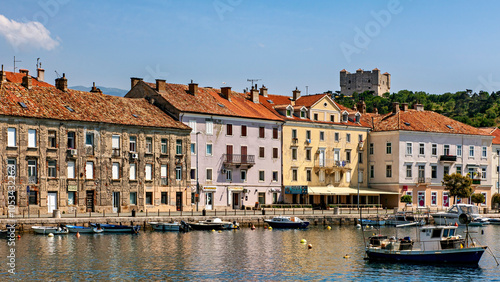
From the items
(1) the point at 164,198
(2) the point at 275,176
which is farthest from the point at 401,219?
(1) the point at 164,198

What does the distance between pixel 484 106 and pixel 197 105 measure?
121558 mm

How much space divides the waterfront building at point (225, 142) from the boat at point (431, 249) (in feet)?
121

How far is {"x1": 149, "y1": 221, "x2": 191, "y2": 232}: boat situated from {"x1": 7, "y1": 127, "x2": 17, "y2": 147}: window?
1498cm

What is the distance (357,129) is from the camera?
105 meters

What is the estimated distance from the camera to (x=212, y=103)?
303 feet

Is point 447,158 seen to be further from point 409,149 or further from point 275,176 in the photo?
point 275,176

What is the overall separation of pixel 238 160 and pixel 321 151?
13965mm

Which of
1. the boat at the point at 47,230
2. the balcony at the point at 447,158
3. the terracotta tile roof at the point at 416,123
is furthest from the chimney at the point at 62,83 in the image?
the balcony at the point at 447,158

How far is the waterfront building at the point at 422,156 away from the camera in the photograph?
104000 mm

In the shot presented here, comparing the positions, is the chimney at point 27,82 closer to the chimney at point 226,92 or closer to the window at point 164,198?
the window at point 164,198

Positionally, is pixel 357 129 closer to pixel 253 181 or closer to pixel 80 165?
pixel 253 181

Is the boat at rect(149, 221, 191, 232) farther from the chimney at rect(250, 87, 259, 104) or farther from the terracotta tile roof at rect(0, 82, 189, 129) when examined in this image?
the chimney at rect(250, 87, 259, 104)

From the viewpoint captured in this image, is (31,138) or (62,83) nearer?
(31,138)

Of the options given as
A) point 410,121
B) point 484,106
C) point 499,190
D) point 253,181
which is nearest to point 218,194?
point 253,181
